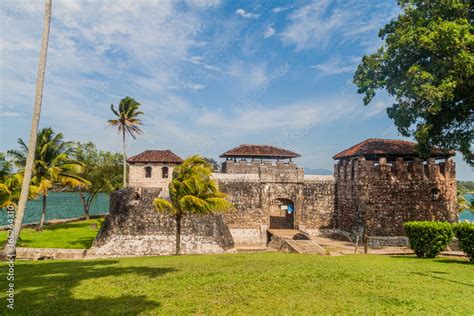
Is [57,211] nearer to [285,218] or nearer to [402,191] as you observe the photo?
[285,218]

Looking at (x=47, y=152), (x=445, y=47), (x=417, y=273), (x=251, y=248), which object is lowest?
(x=251, y=248)

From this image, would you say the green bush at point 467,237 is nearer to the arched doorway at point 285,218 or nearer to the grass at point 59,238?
the arched doorway at point 285,218

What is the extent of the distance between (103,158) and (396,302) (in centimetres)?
4554

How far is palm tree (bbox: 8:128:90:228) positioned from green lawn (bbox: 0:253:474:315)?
15634 millimetres

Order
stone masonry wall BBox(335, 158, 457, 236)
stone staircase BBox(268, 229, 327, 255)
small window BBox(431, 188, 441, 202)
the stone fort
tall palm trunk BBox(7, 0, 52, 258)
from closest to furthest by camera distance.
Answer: tall palm trunk BBox(7, 0, 52, 258)
stone staircase BBox(268, 229, 327, 255)
the stone fort
stone masonry wall BBox(335, 158, 457, 236)
small window BBox(431, 188, 441, 202)

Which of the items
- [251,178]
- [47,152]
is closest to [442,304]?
[251,178]

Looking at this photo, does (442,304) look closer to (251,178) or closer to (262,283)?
(262,283)

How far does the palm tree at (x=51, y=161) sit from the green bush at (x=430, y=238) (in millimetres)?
23038

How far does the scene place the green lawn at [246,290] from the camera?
21.3 ft

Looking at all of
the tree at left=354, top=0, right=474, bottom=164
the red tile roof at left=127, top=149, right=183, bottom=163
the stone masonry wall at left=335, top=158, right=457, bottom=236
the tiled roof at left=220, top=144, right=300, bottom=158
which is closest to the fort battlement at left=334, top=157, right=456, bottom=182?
the stone masonry wall at left=335, top=158, right=457, bottom=236

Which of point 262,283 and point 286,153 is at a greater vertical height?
point 286,153

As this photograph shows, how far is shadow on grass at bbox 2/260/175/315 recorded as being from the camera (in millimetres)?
6375

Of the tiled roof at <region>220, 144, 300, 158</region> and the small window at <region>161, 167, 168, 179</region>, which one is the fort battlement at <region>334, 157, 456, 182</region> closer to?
the tiled roof at <region>220, 144, 300, 158</region>

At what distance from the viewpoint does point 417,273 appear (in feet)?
32.9
